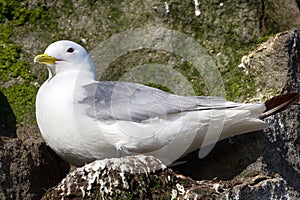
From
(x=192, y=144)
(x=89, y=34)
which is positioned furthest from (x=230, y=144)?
(x=89, y=34)

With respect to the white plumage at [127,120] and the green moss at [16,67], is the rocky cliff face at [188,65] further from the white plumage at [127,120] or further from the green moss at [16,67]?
the white plumage at [127,120]

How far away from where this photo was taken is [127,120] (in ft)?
17.4

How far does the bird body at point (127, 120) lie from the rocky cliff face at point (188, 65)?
0.39 meters

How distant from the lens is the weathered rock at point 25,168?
17.9ft

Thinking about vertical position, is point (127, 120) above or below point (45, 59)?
below

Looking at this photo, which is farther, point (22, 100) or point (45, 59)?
point (22, 100)

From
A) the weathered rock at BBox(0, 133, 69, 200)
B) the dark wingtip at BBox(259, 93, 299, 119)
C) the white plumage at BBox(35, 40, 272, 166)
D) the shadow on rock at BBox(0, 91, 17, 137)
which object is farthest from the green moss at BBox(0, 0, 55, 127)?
the dark wingtip at BBox(259, 93, 299, 119)

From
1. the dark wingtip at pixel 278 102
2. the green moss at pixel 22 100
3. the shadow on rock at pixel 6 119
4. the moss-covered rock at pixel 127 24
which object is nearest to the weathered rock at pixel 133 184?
the dark wingtip at pixel 278 102

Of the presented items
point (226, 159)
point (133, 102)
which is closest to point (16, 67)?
point (133, 102)

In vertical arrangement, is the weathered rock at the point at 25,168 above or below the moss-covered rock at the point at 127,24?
below

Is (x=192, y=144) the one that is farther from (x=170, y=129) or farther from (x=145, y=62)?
(x=145, y=62)

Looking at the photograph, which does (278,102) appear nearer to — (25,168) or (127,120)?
(127,120)

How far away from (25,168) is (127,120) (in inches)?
32.7

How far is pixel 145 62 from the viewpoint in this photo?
22.1 ft
